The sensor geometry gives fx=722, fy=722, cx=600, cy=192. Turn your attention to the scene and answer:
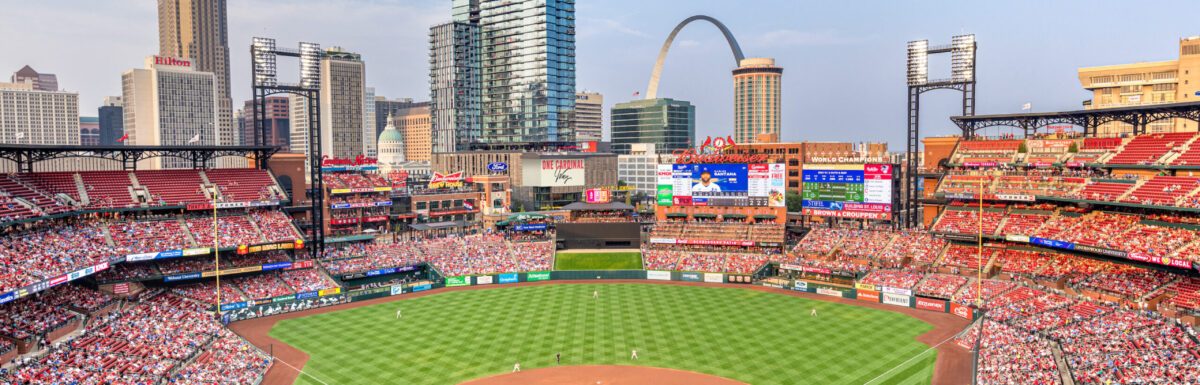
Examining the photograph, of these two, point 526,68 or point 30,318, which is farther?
point 526,68

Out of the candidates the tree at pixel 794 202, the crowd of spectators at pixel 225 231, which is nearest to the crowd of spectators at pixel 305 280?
the crowd of spectators at pixel 225 231

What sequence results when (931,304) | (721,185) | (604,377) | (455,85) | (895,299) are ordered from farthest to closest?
1. (455,85)
2. (721,185)
3. (895,299)
4. (931,304)
5. (604,377)

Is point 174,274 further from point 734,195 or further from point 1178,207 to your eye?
point 1178,207

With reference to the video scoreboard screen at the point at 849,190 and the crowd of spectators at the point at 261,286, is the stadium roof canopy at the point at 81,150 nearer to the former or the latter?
the crowd of spectators at the point at 261,286

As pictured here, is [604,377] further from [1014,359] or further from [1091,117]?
[1091,117]

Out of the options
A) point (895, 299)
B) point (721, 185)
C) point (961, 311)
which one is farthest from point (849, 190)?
point (961, 311)

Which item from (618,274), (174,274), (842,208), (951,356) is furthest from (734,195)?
(174,274)

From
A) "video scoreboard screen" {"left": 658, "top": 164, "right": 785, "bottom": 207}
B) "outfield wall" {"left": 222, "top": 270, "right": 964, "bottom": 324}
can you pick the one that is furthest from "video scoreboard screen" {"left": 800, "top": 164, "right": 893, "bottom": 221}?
"outfield wall" {"left": 222, "top": 270, "right": 964, "bottom": 324}
